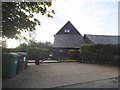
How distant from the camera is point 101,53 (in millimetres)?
22047

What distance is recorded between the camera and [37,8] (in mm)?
10977

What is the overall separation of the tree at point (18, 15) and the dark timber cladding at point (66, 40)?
2568 centimetres

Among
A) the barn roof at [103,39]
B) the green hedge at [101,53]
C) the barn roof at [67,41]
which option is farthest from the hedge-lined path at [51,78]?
the barn roof at [67,41]

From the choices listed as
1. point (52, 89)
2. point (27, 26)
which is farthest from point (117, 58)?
point (52, 89)

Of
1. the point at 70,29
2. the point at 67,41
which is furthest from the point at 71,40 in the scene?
the point at 70,29

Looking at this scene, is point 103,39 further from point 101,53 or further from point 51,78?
point 51,78

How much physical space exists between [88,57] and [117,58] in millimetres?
4179

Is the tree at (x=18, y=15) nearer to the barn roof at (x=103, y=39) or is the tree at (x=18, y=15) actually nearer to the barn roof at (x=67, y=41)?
the barn roof at (x=103, y=39)

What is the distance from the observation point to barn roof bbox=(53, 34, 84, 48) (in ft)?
133

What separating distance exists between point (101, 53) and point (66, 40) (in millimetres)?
20871

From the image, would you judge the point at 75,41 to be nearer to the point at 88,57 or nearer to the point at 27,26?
the point at 88,57

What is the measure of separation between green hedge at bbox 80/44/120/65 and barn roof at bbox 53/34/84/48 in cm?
1535

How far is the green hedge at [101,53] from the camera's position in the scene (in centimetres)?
2083

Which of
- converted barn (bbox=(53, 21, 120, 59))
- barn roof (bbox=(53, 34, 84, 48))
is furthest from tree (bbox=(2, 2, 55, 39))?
barn roof (bbox=(53, 34, 84, 48))
